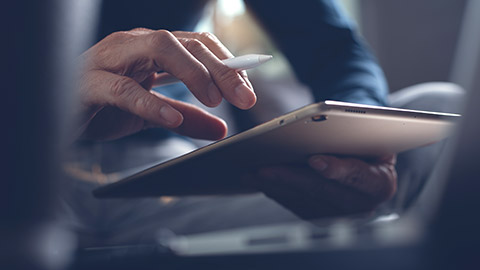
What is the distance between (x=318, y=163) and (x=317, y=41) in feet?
1.88

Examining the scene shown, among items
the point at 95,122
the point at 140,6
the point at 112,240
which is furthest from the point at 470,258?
the point at 112,240

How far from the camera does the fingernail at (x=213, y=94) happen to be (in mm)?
383

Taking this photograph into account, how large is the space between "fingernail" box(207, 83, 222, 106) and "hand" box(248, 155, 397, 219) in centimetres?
13

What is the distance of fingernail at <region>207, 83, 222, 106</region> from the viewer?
0.38m

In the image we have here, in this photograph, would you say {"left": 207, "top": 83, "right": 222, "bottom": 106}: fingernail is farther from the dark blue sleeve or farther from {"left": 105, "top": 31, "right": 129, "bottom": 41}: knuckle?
the dark blue sleeve

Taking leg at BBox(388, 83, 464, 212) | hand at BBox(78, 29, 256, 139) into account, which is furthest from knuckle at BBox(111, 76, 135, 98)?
leg at BBox(388, 83, 464, 212)

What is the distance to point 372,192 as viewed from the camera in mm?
553

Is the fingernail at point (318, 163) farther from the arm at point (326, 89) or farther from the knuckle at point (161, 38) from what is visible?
the knuckle at point (161, 38)

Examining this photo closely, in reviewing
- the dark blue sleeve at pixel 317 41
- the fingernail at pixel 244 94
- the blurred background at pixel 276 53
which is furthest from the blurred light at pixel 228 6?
the fingernail at pixel 244 94

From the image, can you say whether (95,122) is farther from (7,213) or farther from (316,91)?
(316,91)

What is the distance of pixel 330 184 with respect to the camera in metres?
0.53

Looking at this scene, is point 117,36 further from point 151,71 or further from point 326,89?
point 326,89

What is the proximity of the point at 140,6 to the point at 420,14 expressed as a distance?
1.67 meters

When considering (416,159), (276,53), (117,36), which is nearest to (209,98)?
(117,36)
